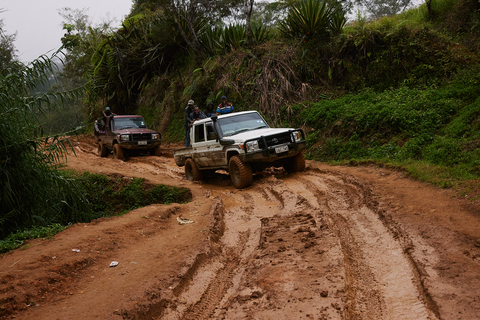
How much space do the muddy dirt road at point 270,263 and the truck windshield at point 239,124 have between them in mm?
2935

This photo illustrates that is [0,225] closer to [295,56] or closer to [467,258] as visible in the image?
[467,258]

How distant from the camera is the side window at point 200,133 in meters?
10.2

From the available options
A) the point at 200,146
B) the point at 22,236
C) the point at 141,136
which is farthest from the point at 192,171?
the point at 22,236

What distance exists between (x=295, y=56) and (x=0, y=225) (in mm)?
12754

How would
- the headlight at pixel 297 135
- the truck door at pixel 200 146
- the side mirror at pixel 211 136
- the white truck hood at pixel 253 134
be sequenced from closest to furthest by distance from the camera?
1. the white truck hood at pixel 253 134
2. the headlight at pixel 297 135
3. the side mirror at pixel 211 136
4. the truck door at pixel 200 146

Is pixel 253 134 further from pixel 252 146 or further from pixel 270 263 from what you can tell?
pixel 270 263

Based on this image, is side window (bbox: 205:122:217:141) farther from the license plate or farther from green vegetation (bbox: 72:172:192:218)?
the license plate

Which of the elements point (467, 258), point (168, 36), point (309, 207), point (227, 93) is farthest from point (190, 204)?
point (168, 36)

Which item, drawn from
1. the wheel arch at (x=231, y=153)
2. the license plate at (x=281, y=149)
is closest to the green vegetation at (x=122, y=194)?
the wheel arch at (x=231, y=153)

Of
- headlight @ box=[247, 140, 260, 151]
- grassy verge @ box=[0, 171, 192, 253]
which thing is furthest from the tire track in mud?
grassy verge @ box=[0, 171, 192, 253]

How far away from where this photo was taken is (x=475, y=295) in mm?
3162

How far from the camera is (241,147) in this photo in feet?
28.7

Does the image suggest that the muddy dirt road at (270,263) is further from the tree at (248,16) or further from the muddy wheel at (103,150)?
the tree at (248,16)

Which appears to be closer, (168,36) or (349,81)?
(349,81)
